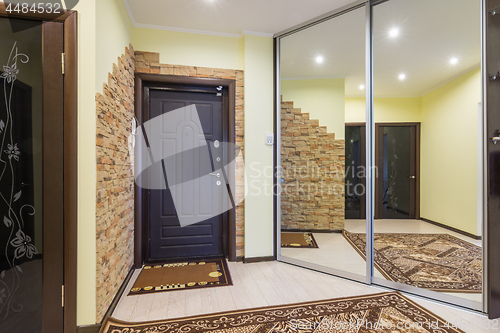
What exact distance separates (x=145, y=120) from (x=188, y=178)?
86cm

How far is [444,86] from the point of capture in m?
2.41

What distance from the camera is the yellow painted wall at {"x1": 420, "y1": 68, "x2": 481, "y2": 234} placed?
6.87ft

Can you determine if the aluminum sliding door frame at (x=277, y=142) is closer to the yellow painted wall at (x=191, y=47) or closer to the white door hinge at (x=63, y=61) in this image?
the yellow painted wall at (x=191, y=47)

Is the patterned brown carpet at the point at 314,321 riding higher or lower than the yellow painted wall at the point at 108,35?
lower

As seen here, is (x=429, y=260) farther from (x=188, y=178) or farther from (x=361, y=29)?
(x=188, y=178)

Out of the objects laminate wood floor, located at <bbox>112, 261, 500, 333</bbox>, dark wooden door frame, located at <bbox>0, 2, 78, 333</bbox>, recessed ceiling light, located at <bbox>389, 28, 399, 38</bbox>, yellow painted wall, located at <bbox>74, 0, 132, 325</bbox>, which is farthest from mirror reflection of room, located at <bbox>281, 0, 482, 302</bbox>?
dark wooden door frame, located at <bbox>0, 2, 78, 333</bbox>

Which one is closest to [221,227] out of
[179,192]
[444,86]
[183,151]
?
[179,192]

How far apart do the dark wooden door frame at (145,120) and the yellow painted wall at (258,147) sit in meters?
0.18

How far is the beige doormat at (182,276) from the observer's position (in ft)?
7.98

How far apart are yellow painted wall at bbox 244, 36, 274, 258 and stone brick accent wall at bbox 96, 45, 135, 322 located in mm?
1319

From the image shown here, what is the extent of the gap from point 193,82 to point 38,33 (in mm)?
1537

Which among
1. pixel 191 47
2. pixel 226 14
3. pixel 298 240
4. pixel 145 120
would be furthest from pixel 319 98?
pixel 145 120

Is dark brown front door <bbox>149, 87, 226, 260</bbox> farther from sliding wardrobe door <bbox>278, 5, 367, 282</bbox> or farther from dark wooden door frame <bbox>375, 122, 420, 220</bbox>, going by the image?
dark wooden door frame <bbox>375, 122, 420, 220</bbox>

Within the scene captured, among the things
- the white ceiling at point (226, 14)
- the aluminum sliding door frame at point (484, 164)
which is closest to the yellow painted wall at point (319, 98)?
the white ceiling at point (226, 14)
